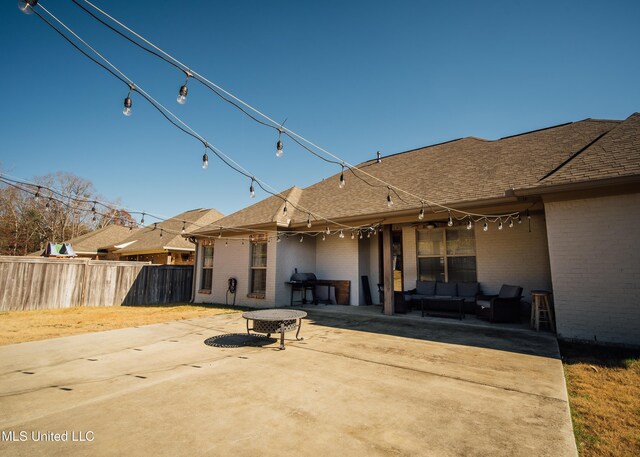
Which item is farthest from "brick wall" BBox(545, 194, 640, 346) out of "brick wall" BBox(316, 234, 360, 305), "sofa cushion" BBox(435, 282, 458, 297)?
"brick wall" BBox(316, 234, 360, 305)

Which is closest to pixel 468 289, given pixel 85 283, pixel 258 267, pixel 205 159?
pixel 258 267

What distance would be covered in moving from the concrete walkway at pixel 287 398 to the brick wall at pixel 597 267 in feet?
2.63

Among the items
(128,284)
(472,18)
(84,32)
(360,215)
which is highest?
(472,18)

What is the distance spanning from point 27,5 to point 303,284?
937cm

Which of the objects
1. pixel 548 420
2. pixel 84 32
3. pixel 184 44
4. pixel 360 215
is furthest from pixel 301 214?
pixel 548 420

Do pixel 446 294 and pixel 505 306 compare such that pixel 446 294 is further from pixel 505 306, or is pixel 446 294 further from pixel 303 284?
pixel 303 284

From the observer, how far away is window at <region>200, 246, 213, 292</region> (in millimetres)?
12922

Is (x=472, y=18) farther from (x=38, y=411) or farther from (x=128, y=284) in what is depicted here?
(x=128, y=284)

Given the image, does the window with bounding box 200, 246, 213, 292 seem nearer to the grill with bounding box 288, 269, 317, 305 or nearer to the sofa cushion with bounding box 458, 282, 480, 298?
the grill with bounding box 288, 269, 317, 305

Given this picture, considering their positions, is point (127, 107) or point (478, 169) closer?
point (127, 107)

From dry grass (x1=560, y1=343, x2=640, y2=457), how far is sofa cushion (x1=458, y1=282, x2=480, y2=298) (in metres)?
3.27

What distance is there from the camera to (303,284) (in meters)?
10.7

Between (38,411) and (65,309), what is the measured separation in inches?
407

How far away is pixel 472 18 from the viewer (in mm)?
6371
